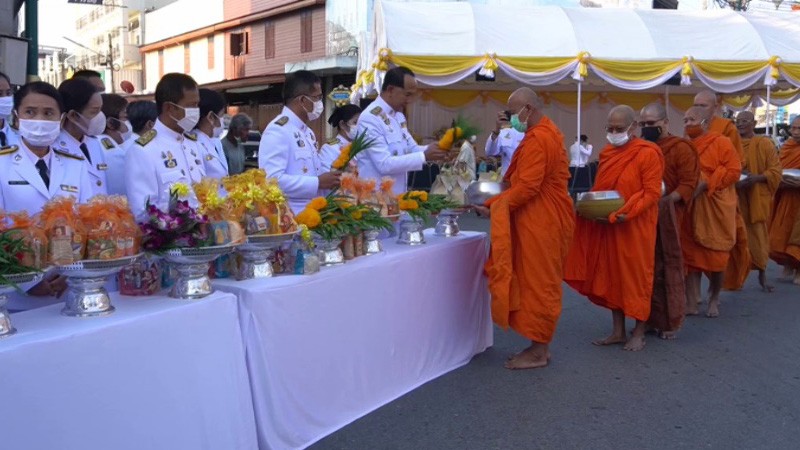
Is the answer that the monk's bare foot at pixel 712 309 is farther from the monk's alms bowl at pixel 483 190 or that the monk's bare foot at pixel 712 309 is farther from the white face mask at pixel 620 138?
the monk's alms bowl at pixel 483 190

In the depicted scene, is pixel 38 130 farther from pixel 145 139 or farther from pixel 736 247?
pixel 736 247

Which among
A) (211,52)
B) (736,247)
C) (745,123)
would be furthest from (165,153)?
(211,52)

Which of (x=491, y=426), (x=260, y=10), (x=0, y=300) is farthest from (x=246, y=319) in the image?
(x=260, y=10)

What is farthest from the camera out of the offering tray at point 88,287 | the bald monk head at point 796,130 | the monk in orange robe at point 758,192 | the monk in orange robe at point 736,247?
the bald monk head at point 796,130

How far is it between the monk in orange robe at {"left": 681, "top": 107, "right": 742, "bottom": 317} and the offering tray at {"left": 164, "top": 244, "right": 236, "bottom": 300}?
4938 mm

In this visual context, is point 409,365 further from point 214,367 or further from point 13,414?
point 13,414

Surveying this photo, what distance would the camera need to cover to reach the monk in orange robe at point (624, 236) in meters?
5.31

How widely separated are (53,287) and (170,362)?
66 centimetres

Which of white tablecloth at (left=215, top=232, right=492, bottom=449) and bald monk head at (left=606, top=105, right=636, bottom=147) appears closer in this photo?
white tablecloth at (left=215, top=232, right=492, bottom=449)

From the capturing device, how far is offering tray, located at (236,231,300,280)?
3363 millimetres

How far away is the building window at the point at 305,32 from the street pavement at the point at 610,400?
21161mm

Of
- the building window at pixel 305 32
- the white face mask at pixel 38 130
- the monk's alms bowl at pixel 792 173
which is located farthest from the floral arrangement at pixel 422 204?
the building window at pixel 305 32

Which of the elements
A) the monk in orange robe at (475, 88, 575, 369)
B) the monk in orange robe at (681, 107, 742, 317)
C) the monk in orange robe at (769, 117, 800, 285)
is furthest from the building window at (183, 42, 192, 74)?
the monk in orange robe at (475, 88, 575, 369)

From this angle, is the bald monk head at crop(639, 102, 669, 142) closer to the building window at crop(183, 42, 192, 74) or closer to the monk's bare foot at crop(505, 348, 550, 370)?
the monk's bare foot at crop(505, 348, 550, 370)
